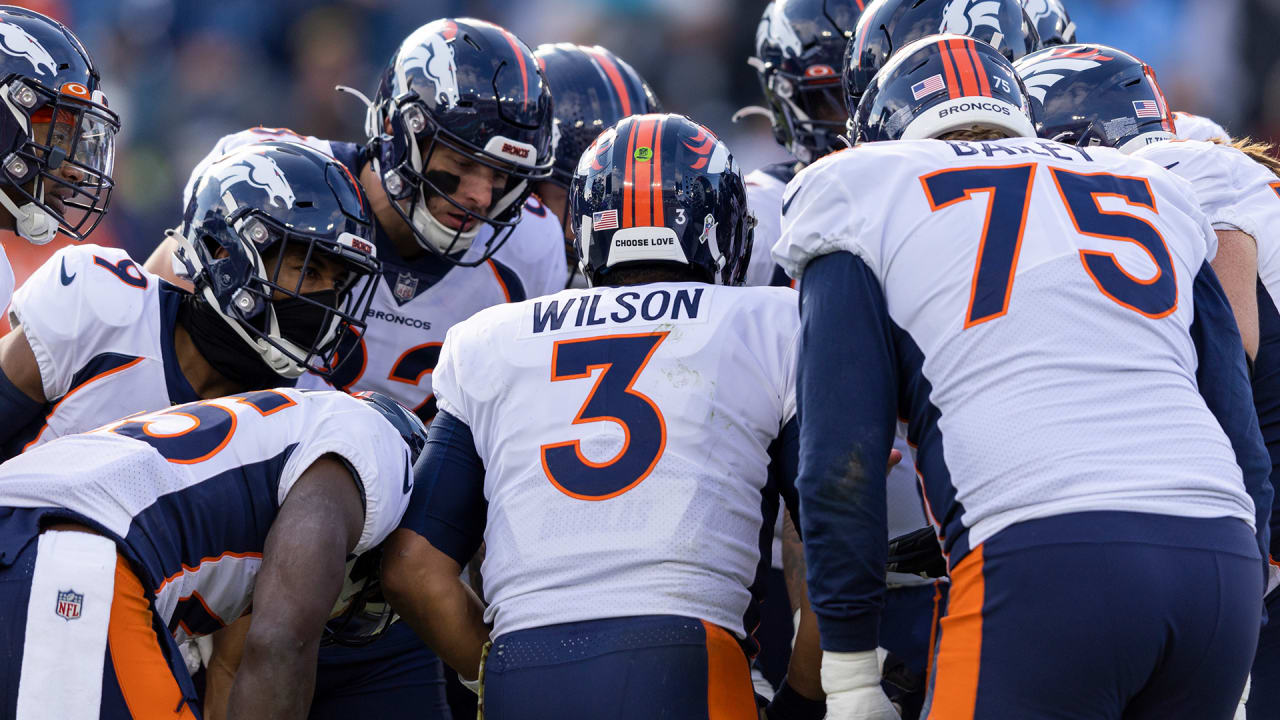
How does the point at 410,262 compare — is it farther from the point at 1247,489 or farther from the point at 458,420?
the point at 1247,489

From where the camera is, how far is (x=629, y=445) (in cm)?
299

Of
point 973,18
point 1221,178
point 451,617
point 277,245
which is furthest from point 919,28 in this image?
point 451,617

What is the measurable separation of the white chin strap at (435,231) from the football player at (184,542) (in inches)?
50.6

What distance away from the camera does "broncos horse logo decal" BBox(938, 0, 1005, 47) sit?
4.53 metres

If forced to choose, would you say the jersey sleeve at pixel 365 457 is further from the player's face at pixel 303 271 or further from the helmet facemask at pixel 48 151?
the helmet facemask at pixel 48 151

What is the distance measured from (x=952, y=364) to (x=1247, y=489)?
72 cm

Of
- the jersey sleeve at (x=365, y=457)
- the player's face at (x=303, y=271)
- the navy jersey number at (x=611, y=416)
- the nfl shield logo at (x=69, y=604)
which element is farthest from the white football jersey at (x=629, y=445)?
the player's face at (x=303, y=271)

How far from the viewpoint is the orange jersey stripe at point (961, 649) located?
2451mm

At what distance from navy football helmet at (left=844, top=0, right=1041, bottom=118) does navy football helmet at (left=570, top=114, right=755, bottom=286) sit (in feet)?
3.26

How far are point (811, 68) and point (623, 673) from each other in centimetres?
303

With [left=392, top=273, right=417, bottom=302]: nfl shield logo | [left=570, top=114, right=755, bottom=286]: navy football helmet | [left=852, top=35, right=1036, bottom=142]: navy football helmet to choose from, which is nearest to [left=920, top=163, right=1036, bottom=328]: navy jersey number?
[left=852, top=35, right=1036, bottom=142]: navy football helmet

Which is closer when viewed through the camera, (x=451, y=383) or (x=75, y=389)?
(x=451, y=383)

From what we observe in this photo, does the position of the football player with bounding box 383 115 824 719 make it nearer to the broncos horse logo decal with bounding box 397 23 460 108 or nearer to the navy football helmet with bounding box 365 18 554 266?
the navy football helmet with bounding box 365 18 554 266

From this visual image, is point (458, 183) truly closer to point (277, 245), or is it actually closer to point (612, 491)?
point (277, 245)
